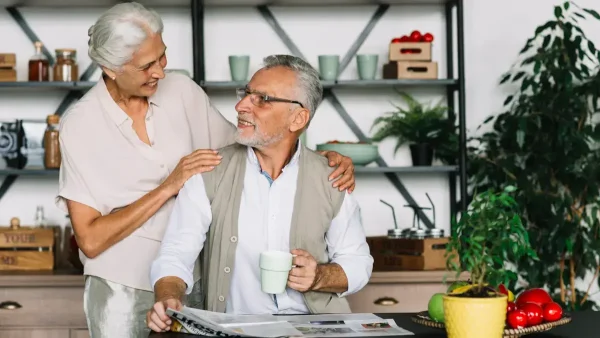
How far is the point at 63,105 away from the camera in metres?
4.49

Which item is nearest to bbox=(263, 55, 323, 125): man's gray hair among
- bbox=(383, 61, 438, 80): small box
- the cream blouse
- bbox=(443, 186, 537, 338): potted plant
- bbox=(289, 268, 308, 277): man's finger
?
the cream blouse

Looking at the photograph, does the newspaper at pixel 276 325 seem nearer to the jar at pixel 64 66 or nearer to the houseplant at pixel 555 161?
the houseplant at pixel 555 161

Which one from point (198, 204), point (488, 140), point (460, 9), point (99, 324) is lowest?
point (99, 324)

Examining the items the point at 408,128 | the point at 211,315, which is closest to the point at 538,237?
the point at 408,128

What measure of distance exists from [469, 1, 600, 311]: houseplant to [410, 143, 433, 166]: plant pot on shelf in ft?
0.67

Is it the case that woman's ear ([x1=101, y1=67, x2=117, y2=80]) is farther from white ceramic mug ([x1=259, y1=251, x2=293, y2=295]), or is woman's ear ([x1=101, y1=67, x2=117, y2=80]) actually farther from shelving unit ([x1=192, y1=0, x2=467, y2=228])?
shelving unit ([x1=192, y1=0, x2=467, y2=228])

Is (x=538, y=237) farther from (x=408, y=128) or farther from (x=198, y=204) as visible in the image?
(x=198, y=204)

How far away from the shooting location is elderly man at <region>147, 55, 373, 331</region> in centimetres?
258

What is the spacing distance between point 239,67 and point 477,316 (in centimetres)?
247

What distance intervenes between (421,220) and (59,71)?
189 cm

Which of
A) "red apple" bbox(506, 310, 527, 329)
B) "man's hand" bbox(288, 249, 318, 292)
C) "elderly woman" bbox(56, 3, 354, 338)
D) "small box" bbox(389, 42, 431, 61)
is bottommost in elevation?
"red apple" bbox(506, 310, 527, 329)

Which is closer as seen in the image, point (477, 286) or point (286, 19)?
point (477, 286)

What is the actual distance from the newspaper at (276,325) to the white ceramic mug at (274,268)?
0.09m

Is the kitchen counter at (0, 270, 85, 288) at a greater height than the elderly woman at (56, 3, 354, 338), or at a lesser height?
lesser
